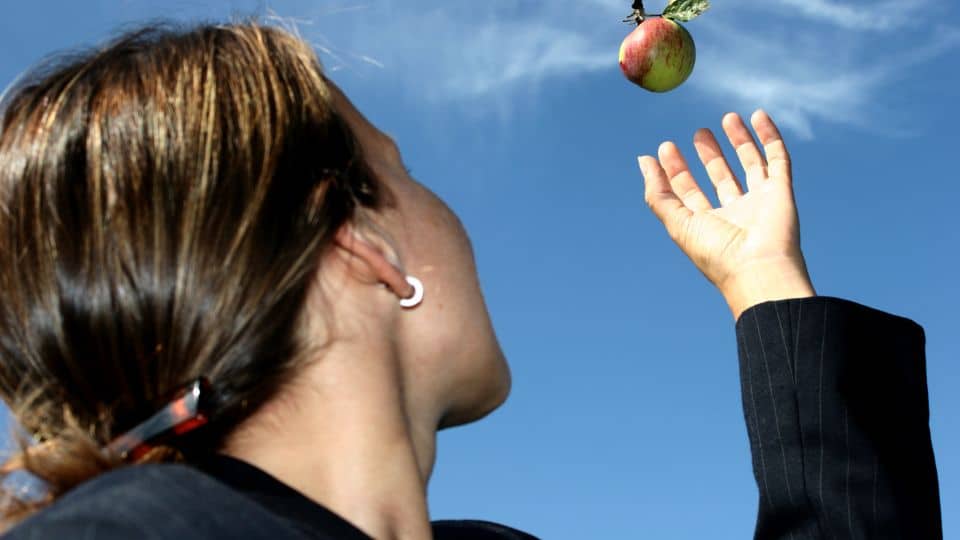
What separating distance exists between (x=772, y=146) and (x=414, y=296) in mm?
1647

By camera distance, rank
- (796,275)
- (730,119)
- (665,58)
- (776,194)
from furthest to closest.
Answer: (665,58) → (730,119) → (776,194) → (796,275)

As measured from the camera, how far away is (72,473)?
1.89 m

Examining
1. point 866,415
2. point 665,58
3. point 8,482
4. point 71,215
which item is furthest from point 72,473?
point 665,58

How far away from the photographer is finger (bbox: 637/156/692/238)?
351cm

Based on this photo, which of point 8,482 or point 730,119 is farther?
point 730,119

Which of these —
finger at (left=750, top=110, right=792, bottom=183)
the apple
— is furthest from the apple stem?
finger at (left=750, top=110, right=792, bottom=183)

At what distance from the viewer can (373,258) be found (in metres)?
2.22

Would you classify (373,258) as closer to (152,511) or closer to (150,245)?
(150,245)

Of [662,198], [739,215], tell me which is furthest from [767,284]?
[662,198]

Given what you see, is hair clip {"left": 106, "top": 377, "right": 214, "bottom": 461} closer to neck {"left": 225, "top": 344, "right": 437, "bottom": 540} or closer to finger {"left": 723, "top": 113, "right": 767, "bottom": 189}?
neck {"left": 225, "top": 344, "right": 437, "bottom": 540}

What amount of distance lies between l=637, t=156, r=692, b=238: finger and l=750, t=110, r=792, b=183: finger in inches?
10.4

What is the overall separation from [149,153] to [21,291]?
0.30 metres

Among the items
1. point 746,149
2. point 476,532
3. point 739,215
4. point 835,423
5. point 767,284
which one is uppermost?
point 746,149

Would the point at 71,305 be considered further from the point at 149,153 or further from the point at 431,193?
the point at 431,193
